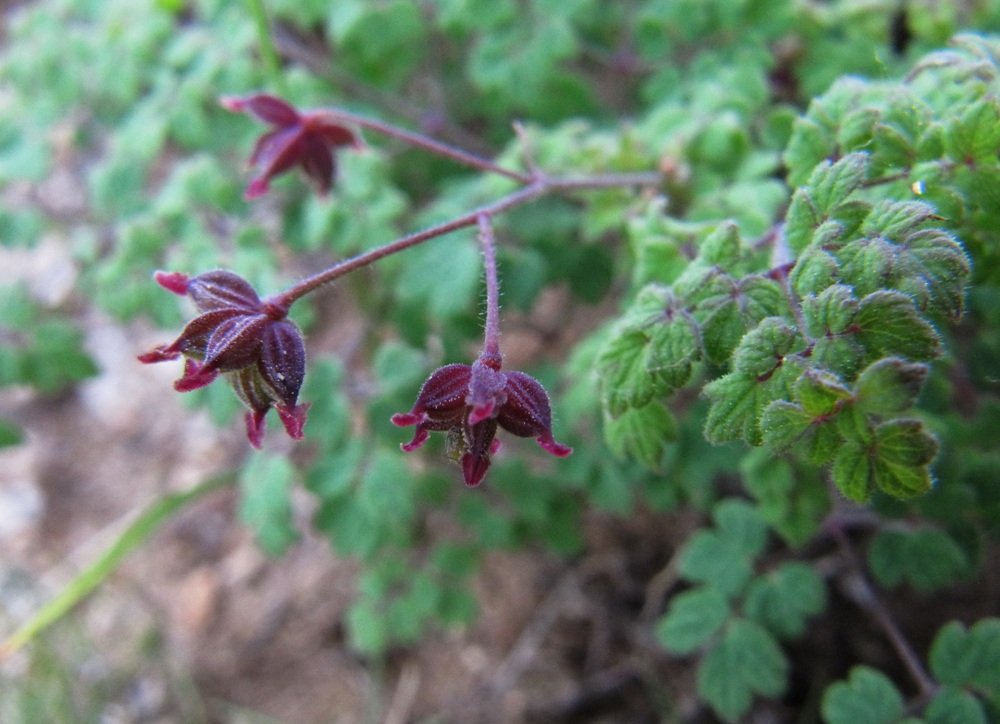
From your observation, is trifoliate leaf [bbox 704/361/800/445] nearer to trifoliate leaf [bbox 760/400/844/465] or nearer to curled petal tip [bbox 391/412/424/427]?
trifoliate leaf [bbox 760/400/844/465]

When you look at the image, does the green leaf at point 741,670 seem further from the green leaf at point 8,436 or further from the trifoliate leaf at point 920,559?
the green leaf at point 8,436

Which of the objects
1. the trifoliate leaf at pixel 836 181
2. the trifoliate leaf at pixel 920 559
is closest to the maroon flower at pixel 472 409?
the trifoliate leaf at pixel 836 181

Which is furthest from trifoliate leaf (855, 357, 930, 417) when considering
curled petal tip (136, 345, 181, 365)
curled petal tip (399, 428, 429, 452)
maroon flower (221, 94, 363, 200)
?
maroon flower (221, 94, 363, 200)

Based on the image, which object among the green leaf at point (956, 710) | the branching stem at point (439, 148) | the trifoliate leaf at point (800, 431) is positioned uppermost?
the branching stem at point (439, 148)

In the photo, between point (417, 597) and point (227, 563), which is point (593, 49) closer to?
point (417, 597)

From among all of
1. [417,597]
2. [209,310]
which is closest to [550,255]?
[417,597]

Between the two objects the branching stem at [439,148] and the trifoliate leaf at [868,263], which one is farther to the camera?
the branching stem at [439,148]
